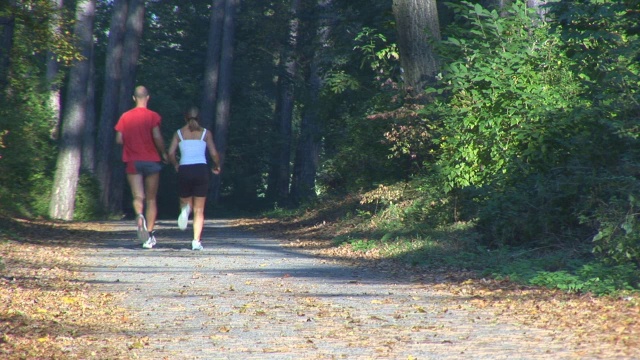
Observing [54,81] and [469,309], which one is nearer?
[469,309]

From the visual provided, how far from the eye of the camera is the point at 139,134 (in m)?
12.5

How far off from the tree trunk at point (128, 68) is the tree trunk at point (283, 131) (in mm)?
9002

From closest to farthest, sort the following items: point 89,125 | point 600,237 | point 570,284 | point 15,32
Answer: point 570,284, point 600,237, point 15,32, point 89,125

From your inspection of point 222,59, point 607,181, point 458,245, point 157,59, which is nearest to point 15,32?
point 458,245

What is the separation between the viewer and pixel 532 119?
11516 mm

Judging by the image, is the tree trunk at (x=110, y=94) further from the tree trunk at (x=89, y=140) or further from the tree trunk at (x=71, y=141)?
the tree trunk at (x=71, y=141)

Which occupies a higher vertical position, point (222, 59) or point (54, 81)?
point (222, 59)

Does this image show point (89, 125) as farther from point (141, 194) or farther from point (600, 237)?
point (600, 237)

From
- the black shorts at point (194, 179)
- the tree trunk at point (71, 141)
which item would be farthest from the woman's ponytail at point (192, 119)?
the tree trunk at point (71, 141)

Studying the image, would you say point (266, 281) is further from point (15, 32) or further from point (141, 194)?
point (15, 32)

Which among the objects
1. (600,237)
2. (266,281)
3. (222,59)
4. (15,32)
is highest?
(222,59)

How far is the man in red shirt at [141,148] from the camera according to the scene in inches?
491

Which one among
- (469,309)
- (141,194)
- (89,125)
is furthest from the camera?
(89,125)

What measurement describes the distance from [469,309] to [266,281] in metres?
2.62
